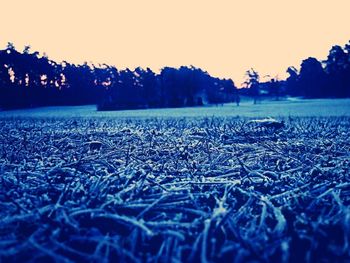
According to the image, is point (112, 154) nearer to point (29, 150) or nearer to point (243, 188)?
point (29, 150)

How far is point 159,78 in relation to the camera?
57500 mm

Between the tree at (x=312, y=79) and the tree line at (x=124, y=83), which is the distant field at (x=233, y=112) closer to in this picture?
the tree line at (x=124, y=83)

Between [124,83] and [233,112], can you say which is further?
[124,83]

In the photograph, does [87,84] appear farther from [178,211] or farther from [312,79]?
[178,211]

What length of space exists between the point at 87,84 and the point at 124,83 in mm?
8469

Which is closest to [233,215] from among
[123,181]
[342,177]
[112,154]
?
[123,181]

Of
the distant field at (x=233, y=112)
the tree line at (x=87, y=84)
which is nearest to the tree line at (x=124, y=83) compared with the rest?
the tree line at (x=87, y=84)

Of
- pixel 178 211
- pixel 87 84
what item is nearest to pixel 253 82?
pixel 87 84

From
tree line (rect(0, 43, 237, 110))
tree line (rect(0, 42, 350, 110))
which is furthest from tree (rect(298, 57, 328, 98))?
tree line (rect(0, 43, 237, 110))

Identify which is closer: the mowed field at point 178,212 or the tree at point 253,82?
the mowed field at point 178,212

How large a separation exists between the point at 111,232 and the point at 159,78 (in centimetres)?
5726

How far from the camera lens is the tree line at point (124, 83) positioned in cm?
5062

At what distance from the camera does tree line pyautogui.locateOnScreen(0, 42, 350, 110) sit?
166ft

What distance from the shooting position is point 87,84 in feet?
210
